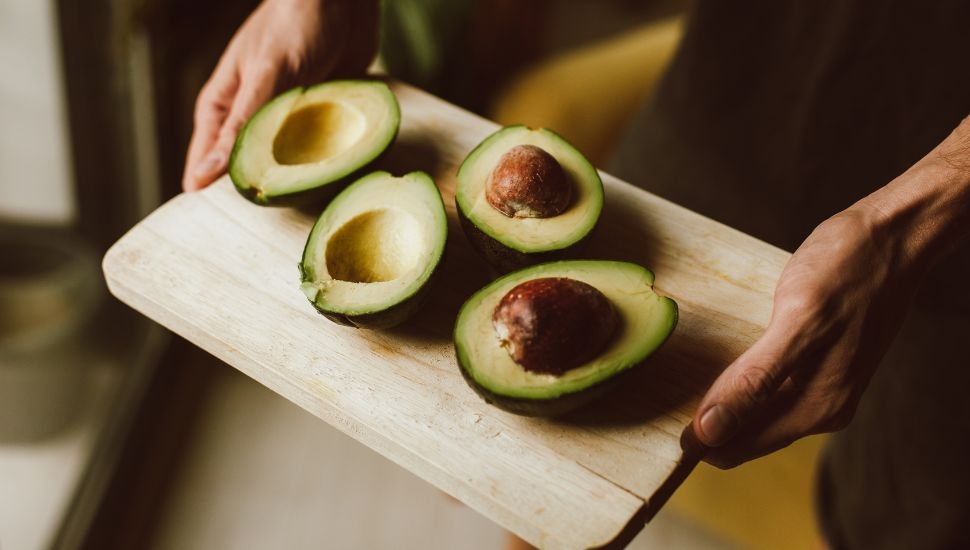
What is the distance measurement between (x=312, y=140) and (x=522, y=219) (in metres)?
0.31

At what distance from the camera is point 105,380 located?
190cm

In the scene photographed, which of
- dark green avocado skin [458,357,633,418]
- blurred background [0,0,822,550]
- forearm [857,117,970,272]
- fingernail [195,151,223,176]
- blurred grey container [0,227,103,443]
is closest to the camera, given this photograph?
dark green avocado skin [458,357,633,418]

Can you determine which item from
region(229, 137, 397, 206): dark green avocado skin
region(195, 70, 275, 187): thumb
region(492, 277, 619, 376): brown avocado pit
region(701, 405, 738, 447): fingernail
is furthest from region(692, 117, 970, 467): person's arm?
region(195, 70, 275, 187): thumb

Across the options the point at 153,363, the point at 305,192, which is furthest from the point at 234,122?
the point at 153,363

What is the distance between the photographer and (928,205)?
0.95 m

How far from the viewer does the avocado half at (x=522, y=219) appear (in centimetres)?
94

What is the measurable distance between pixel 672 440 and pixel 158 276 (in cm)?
58

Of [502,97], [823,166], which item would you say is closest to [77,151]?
[502,97]

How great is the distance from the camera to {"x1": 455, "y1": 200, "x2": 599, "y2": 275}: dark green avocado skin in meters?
0.94

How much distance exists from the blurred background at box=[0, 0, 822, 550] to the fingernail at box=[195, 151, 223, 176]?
2.35ft

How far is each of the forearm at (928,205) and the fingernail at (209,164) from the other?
0.74m

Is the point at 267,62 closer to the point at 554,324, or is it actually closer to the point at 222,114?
the point at 222,114

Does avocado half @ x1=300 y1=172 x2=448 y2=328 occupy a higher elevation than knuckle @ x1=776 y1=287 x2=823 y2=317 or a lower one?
lower

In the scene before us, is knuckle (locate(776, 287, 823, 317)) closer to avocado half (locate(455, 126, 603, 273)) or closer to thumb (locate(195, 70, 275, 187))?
avocado half (locate(455, 126, 603, 273))
